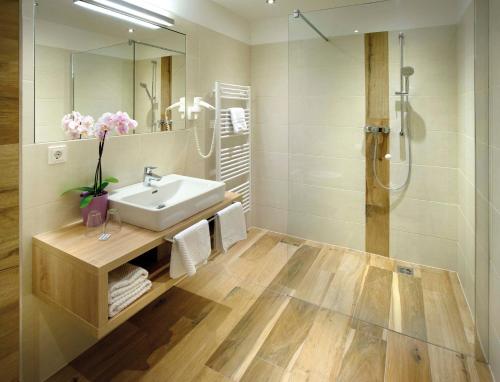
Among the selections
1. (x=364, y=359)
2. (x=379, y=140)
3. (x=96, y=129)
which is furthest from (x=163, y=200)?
(x=379, y=140)

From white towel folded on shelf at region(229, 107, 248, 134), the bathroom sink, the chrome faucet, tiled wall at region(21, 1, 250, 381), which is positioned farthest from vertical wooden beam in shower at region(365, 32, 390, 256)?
the chrome faucet

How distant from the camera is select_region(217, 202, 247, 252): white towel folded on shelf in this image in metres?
2.01

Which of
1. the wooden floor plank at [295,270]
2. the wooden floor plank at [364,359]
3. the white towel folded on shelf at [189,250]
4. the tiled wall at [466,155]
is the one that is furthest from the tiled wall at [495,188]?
the white towel folded on shelf at [189,250]

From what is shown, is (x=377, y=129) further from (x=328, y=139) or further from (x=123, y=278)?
(x=123, y=278)

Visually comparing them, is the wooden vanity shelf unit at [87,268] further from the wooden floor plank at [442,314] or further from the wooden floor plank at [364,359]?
the wooden floor plank at [442,314]

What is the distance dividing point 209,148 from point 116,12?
4.12 feet

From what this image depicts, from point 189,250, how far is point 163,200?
22.6 inches

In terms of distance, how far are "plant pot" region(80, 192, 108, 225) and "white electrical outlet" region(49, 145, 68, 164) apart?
8.4 inches

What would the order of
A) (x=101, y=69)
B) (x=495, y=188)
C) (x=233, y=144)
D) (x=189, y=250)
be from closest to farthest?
1. (x=495, y=188)
2. (x=189, y=250)
3. (x=101, y=69)
4. (x=233, y=144)

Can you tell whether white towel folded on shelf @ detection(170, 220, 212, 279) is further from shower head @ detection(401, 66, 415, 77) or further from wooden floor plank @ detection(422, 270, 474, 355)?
shower head @ detection(401, 66, 415, 77)

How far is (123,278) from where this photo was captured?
148cm

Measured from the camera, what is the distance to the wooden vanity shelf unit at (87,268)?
1.30 metres

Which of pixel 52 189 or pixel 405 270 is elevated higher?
pixel 52 189

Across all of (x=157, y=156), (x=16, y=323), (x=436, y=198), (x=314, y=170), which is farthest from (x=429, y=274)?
(x=16, y=323)
